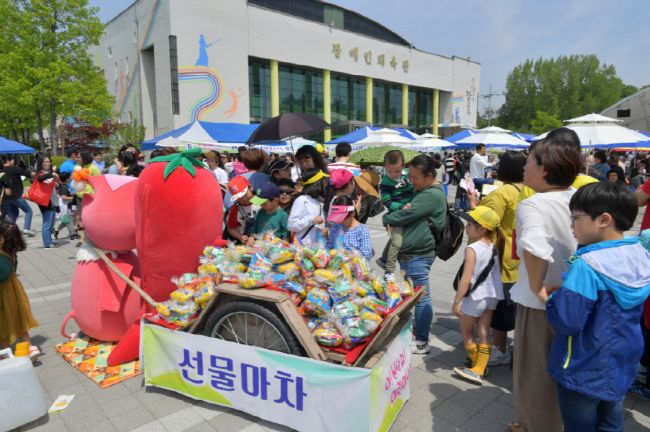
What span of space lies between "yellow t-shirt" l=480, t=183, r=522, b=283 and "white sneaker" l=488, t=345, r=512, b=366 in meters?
0.75

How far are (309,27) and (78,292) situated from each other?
101ft

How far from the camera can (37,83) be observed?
74.2 ft

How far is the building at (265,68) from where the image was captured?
2444cm

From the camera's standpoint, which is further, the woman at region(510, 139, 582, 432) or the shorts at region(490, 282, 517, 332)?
the shorts at region(490, 282, 517, 332)

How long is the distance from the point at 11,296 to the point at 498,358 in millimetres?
4301

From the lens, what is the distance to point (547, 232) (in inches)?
88.7

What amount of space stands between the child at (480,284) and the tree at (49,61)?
2518 cm

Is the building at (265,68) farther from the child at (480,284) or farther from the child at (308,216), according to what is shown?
the child at (480,284)

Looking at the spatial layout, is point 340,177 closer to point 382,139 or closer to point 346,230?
point 346,230

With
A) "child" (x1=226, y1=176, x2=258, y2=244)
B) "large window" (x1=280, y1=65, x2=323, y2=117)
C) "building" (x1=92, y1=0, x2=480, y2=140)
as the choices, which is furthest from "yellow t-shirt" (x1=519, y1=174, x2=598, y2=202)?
"large window" (x1=280, y1=65, x2=323, y2=117)

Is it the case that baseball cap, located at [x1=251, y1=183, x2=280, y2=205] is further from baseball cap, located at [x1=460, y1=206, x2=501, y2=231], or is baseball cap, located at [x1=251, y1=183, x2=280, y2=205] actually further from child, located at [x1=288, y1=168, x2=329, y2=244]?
baseball cap, located at [x1=460, y1=206, x2=501, y2=231]

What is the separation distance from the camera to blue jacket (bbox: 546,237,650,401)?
185cm

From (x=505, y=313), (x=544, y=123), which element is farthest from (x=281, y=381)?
(x=544, y=123)

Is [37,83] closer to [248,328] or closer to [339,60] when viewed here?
[339,60]
